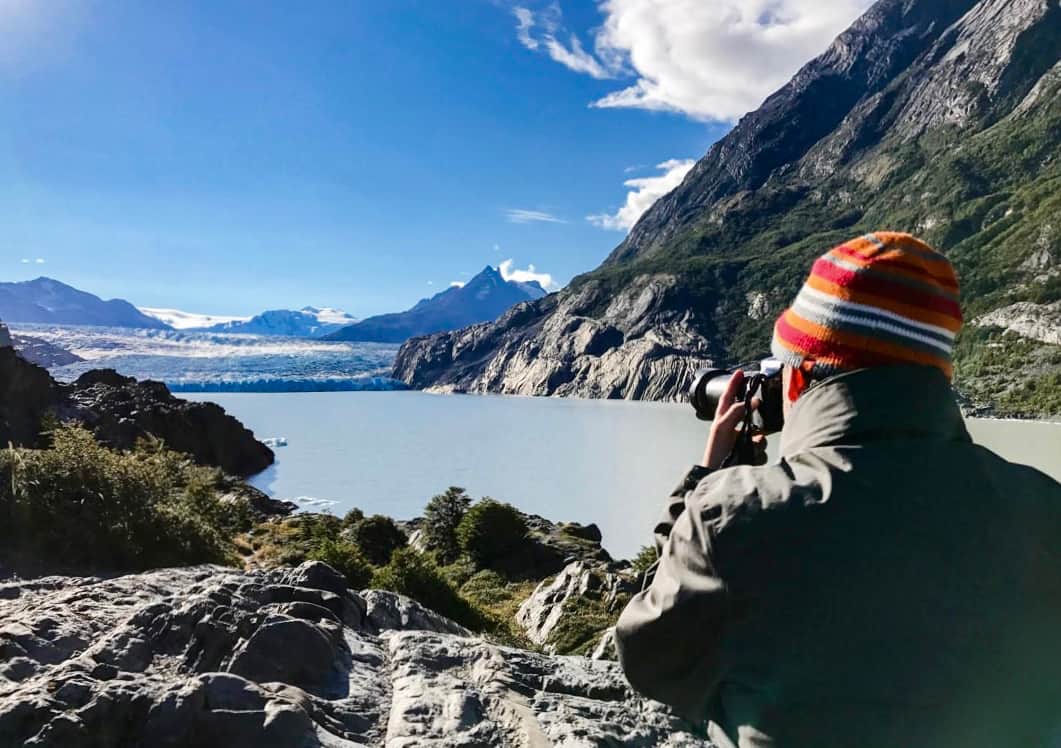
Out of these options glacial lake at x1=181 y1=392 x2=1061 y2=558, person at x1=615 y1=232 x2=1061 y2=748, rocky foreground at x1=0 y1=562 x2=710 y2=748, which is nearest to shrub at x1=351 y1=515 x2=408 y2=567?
glacial lake at x1=181 y1=392 x2=1061 y2=558

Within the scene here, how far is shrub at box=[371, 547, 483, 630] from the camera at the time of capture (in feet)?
35.5

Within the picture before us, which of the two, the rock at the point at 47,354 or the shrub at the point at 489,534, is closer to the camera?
the shrub at the point at 489,534

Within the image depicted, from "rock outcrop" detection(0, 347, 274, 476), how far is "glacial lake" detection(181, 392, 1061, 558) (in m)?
2.85

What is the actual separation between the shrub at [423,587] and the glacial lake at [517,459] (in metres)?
9.68

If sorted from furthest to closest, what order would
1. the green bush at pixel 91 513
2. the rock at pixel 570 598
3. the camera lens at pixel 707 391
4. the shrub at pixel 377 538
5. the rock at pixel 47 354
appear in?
the rock at pixel 47 354
the shrub at pixel 377 538
the rock at pixel 570 598
the green bush at pixel 91 513
the camera lens at pixel 707 391

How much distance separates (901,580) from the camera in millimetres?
1116

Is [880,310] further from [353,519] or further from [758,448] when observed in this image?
[353,519]

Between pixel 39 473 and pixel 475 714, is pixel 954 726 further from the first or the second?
pixel 39 473

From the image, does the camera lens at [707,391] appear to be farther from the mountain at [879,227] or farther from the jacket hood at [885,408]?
the mountain at [879,227]

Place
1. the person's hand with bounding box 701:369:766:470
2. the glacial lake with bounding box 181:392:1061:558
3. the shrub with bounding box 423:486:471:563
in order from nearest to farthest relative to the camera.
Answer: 1. the person's hand with bounding box 701:369:766:470
2. the shrub with bounding box 423:486:471:563
3. the glacial lake with bounding box 181:392:1061:558

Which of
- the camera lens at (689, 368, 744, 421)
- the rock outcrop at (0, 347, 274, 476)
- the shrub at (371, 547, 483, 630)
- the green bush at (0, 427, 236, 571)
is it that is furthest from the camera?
the rock outcrop at (0, 347, 274, 476)

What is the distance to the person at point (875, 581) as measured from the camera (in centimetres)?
111

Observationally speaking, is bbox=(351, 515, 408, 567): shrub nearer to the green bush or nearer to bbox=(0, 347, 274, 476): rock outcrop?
the green bush

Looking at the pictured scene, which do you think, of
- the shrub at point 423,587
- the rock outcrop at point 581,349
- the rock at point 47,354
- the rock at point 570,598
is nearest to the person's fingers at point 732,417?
the shrub at point 423,587
